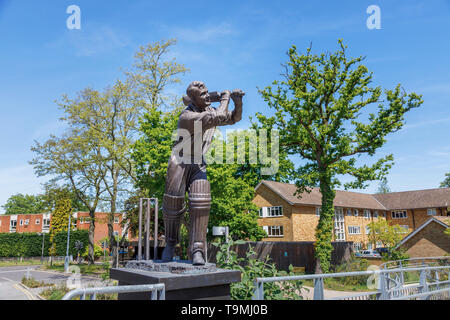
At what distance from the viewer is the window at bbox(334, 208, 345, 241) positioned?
36.3 meters

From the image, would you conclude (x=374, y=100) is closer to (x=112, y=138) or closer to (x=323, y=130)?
(x=323, y=130)

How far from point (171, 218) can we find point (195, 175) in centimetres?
70

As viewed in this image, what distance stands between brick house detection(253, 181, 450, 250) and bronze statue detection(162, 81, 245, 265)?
84.6ft

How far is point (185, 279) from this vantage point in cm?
362

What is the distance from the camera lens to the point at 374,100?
18.4 m

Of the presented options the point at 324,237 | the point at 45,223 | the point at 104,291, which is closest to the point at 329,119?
the point at 324,237

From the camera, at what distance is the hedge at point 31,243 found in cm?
3738

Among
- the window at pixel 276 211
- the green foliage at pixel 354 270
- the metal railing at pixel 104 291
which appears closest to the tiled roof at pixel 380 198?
the window at pixel 276 211

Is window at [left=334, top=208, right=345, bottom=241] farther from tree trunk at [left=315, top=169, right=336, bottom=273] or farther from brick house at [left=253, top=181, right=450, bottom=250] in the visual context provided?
tree trunk at [left=315, top=169, right=336, bottom=273]

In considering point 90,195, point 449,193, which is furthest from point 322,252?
point 449,193

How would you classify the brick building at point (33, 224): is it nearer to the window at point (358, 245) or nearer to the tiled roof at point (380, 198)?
the tiled roof at point (380, 198)

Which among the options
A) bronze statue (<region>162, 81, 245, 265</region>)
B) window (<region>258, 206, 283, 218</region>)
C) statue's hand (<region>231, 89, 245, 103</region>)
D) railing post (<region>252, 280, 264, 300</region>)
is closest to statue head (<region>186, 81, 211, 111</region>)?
bronze statue (<region>162, 81, 245, 265</region>)
